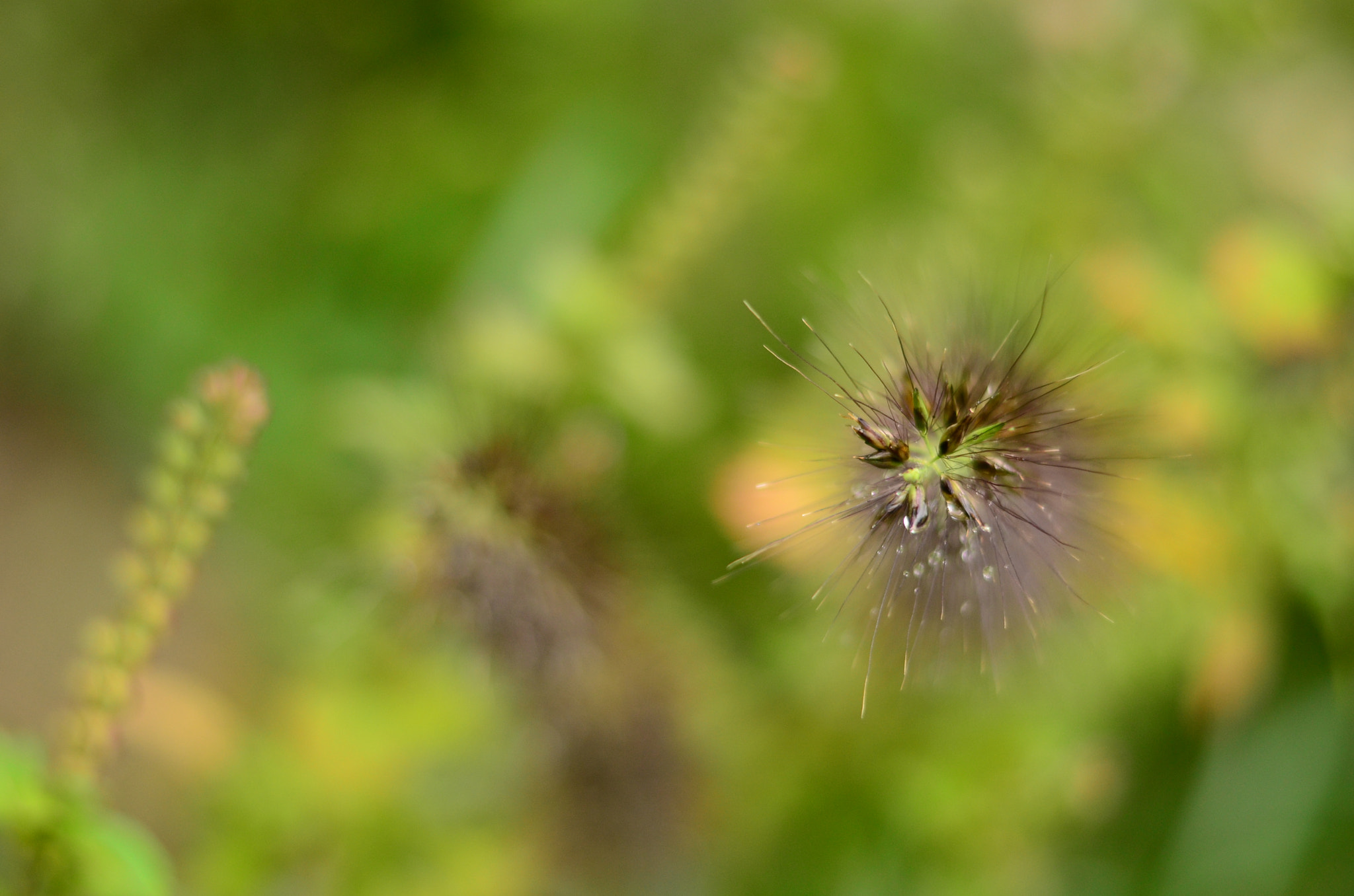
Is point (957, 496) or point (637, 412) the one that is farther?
point (637, 412)

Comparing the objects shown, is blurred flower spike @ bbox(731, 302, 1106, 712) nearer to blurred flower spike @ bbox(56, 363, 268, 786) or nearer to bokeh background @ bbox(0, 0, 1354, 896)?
bokeh background @ bbox(0, 0, 1354, 896)

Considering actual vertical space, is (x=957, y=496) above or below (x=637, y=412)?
below

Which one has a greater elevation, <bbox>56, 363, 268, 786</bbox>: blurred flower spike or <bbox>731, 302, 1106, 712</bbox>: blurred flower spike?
<bbox>731, 302, 1106, 712</bbox>: blurred flower spike

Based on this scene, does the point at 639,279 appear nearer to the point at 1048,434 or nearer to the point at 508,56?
the point at 1048,434

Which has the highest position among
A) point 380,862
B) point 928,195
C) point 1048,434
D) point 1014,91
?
point 1014,91

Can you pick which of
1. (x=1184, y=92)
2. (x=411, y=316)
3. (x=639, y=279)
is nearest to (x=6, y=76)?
(x=411, y=316)

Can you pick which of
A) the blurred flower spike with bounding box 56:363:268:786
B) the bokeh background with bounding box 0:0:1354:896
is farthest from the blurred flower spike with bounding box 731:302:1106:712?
the blurred flower spike with bounding box 56:363:268:786
